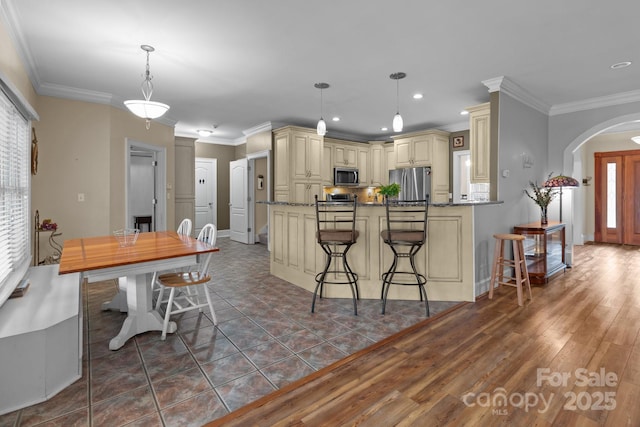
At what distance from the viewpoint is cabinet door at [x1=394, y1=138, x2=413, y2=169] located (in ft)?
22.1

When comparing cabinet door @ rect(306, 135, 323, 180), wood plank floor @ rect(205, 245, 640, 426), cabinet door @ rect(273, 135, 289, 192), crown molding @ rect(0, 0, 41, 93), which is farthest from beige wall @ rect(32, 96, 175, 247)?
wood plank floor @ rect(205, 245, 640, 426)

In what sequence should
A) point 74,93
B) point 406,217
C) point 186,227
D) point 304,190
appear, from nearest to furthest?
1. point 406,217
2. point 186,227
3. point 74,93
4. point 304,190

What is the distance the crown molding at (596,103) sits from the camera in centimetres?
444

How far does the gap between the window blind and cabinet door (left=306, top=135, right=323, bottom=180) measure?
4092 millimetres

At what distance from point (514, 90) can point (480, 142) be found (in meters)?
0.73

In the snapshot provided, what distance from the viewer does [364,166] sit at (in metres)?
7.46

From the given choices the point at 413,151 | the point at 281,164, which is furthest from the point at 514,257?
the point at 281,164

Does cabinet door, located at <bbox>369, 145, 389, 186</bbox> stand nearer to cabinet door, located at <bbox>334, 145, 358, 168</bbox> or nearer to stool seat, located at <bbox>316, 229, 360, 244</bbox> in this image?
cabinet door, located at <bbox>334, 145, 358, 168</bbox>

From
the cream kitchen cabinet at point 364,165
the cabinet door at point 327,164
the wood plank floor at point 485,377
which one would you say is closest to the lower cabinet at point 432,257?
the wood plank floor at point 485,377

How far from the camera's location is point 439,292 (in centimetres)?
357

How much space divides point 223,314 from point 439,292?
225 centimetres

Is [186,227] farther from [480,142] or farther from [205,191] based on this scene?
[205,191]

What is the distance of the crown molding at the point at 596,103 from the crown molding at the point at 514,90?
0.30 metres

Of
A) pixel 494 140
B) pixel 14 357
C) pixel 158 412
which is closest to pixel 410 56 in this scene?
pixel 494 140
